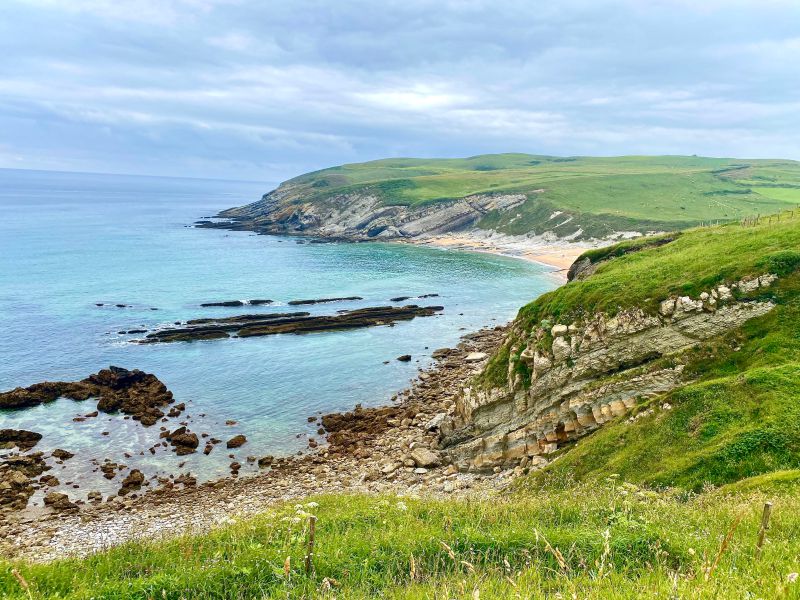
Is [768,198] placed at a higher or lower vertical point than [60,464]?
higher

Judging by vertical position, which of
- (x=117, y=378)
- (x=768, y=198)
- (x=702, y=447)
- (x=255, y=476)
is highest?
(x=768, y=198)

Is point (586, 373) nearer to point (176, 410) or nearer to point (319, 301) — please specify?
point (176, 410)

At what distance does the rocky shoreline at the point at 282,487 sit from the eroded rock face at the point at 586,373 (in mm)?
2372

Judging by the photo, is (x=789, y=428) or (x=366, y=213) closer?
(x=789, y=428)

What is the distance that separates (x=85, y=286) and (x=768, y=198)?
20182 centimetres

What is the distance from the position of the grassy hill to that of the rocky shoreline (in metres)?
9.32

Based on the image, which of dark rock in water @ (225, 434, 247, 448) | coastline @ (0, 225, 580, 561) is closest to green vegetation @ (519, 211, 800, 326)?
coastline @ (0, 225, 580, 561)

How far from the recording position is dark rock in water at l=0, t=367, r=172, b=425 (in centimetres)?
4522

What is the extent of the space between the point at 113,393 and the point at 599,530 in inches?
1933

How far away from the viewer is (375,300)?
89312 mm

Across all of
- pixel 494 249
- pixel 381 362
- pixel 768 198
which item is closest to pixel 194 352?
pixel 381 362

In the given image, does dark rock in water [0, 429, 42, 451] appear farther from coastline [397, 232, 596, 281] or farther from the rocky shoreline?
coastline [397, 232, 596, 281]

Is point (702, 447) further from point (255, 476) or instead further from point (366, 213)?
point (366, 213)

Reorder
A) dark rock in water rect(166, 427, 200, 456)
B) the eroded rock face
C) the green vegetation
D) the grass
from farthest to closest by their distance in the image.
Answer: dark rock in water rect(166, 427, 200, 456), the green vegetation, the eroded rock face, the grass
